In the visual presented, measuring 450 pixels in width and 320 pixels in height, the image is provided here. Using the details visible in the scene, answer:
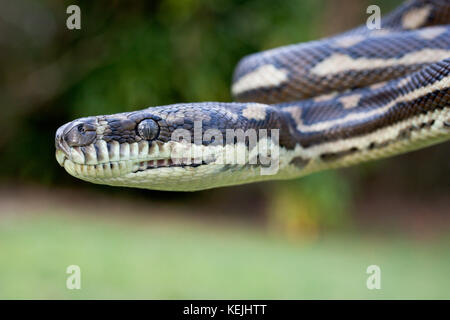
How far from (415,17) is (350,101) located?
85 cm

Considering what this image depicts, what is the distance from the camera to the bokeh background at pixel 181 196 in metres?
7.54

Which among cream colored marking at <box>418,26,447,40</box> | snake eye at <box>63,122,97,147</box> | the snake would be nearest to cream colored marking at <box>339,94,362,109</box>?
the snake

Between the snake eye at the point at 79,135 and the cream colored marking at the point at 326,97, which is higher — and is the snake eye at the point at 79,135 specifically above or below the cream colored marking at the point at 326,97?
below

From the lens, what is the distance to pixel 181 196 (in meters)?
12.2

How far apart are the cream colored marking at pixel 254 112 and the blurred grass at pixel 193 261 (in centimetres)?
359

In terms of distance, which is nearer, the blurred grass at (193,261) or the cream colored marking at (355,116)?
the cream colored marking at (355,116)

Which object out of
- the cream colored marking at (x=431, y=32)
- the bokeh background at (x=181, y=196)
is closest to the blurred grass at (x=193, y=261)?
the bokeh background at (x=181, y=196)

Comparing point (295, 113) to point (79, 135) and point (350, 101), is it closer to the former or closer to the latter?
point (350, 101)

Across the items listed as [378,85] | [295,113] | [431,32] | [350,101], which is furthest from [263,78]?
[431,32]

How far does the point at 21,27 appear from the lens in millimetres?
11914

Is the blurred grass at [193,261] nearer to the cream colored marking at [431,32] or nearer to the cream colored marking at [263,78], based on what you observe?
the cream colored marking at [263,78]

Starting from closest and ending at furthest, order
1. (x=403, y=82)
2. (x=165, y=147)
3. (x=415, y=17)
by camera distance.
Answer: (x=165, y=147) < (x=403, y=82) < (x=415, y=17)

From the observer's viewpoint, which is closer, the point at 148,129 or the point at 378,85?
the point at 148,129

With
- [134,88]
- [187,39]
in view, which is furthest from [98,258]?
[187,39]
